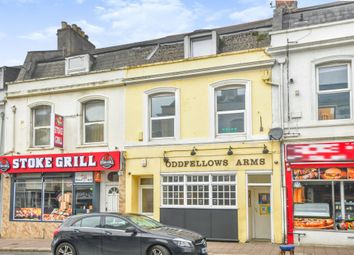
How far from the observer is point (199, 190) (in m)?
17.2

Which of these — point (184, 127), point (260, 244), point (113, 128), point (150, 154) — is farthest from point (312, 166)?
point (113, 128)

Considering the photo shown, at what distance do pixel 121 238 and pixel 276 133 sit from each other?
668 centimetres

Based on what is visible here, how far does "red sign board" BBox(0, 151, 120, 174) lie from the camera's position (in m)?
18.5

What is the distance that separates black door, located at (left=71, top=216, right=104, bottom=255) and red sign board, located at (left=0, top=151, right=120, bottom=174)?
5387 millimetres

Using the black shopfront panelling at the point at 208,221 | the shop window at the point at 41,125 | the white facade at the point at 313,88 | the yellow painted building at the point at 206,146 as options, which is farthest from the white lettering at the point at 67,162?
the white facade at the point at 313,88

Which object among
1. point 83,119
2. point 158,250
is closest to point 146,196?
point 83,119

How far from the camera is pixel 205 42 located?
18.2 metres

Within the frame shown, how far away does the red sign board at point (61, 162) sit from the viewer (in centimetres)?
1847

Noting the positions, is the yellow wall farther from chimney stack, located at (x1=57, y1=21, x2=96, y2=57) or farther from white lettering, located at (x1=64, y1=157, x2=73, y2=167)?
chimney stack, located at (x1=57, y1=21, x2=96, y2=57)

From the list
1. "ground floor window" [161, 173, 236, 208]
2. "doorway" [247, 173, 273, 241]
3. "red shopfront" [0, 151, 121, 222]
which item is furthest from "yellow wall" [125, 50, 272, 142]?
"red shopfront" [0, 151, 121, 222]

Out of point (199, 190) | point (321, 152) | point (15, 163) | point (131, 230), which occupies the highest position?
point (321, 152)

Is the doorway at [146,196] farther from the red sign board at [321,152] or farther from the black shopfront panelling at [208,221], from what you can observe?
the red sign board at [321,152]

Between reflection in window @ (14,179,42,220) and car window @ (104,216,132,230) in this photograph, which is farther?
reflection in window @ (14,179,42,220)

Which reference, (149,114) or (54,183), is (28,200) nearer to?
(54,183)
